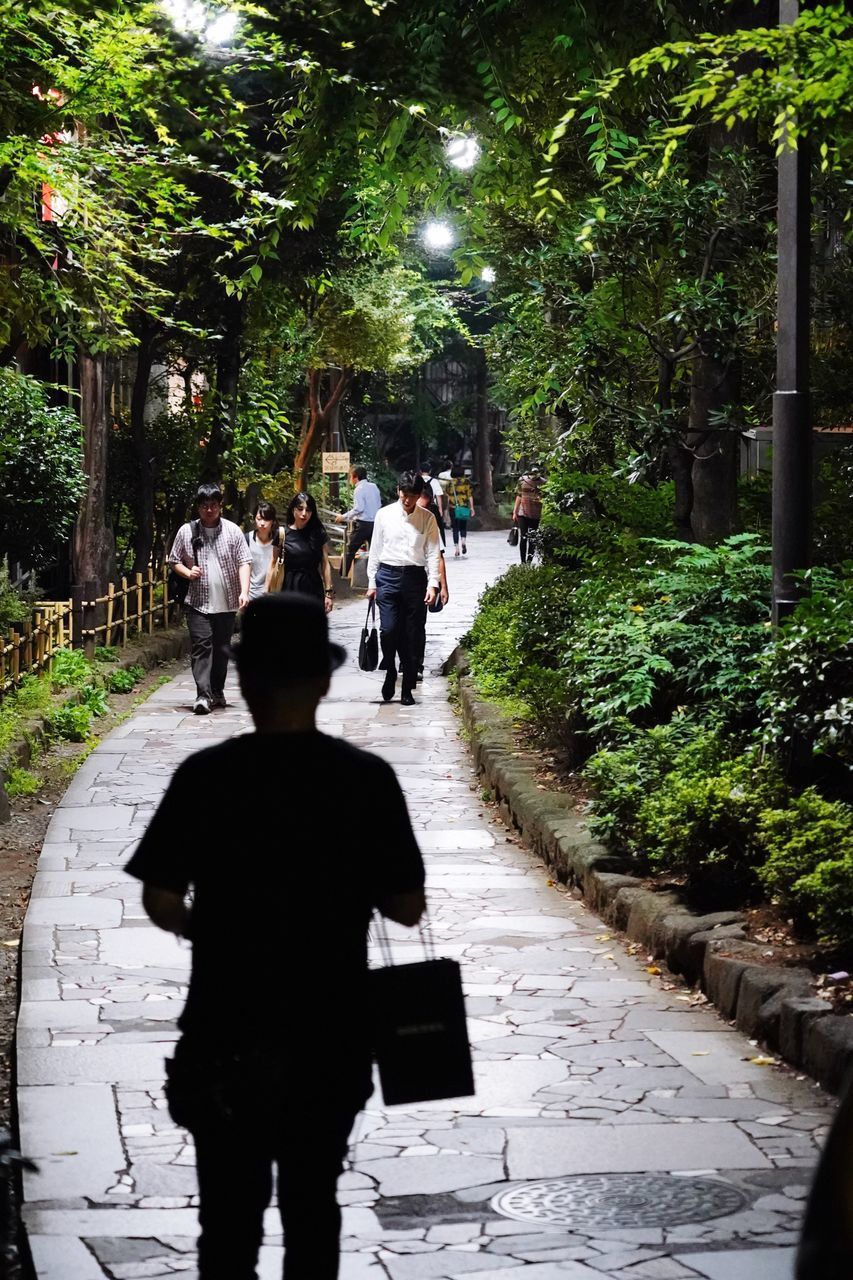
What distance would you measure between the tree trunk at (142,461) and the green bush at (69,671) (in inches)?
195

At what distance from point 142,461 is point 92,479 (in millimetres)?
3434

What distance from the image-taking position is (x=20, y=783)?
12008mm

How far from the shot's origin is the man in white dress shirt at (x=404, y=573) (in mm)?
16422

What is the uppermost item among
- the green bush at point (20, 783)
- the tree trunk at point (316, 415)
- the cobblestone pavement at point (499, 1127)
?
the tree trunk at point (316, 415)

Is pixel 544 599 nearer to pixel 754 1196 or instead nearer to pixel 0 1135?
pixel 754 1196

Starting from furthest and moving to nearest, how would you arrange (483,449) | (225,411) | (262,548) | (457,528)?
1. (483,449)
2. (457,528)
3. (225,411)
4. (262,548)

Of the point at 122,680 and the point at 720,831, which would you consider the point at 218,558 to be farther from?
the point at 720,831

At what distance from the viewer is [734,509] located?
43.2ft

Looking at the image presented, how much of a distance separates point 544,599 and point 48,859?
5458 mm

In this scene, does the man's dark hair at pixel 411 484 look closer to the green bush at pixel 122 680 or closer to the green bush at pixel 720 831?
the green bush at pixel 122 680

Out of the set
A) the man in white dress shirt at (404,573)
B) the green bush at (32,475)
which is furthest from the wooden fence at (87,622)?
the man in white dress shirt at (404,573)

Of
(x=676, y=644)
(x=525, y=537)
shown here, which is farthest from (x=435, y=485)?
(x=676, y=644)

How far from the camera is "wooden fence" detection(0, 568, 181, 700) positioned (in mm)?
14711

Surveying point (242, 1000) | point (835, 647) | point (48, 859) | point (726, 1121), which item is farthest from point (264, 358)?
point (242, 1000)
